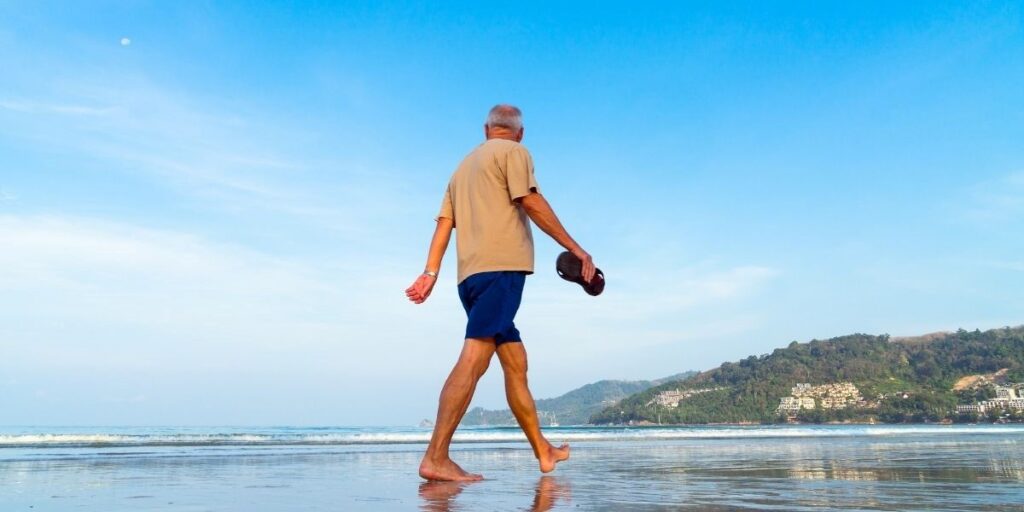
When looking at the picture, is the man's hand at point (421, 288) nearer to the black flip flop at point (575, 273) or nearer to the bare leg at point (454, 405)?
the bare leg at point (454, 405)

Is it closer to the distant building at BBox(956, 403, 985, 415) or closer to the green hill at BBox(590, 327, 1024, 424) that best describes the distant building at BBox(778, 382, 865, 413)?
the green hill at BBox(590, 327, 1024, 424)

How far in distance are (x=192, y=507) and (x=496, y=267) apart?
2059 millimetres

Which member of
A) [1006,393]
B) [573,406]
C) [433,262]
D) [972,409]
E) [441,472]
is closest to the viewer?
[441,472]

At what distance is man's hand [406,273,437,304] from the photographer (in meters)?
4.20

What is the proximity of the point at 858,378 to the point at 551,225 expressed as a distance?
9380cm

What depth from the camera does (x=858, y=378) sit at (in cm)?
8475

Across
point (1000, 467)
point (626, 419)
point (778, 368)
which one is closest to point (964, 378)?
point (778, 368)

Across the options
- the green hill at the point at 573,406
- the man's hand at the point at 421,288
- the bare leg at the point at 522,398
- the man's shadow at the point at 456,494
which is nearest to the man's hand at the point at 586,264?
the bare leg at the point at 522,398

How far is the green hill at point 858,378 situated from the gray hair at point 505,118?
74.8m

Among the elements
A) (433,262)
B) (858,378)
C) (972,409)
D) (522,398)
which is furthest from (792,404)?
(433,262)

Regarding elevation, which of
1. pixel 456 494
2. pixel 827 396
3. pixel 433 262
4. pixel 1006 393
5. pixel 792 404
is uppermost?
pixel 433 262

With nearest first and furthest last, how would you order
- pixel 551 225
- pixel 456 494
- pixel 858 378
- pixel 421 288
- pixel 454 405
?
pixel 456 494 < pixel 454 405 < pixel 551 225 < pixel 421 288 < pixel 858 378

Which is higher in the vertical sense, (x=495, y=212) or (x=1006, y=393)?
(x=495, y=212)

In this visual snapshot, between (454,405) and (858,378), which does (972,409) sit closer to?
(858,378)
